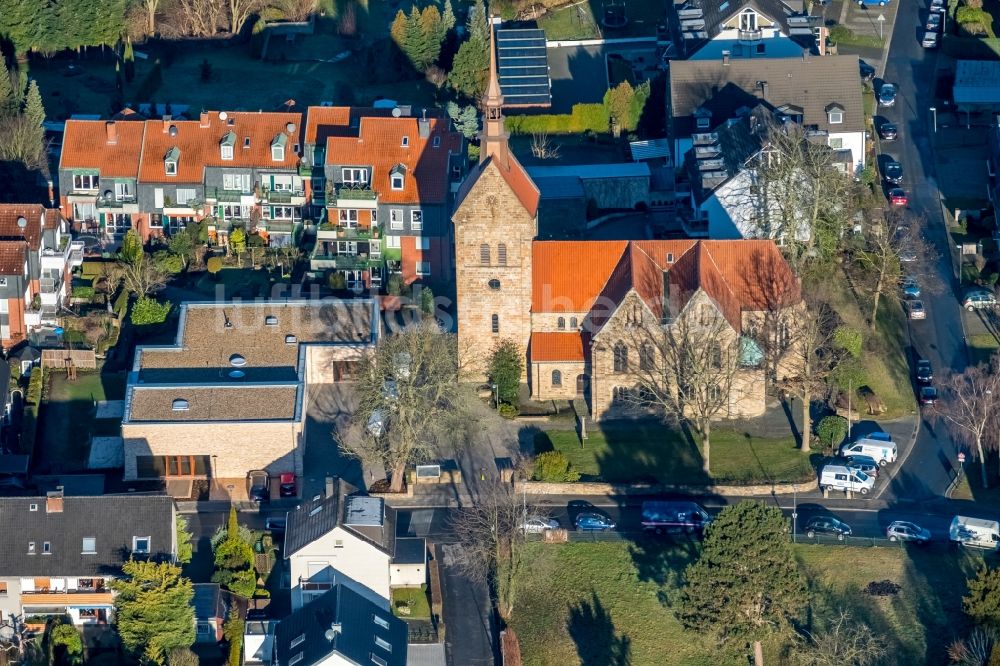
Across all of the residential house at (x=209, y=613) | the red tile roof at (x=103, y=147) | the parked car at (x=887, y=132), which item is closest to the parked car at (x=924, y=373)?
the parked car at (x=887, y=132)

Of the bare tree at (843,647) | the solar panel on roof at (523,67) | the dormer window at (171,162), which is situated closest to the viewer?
the bare tree at (843,647)

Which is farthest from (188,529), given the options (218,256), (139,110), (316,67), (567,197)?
(316,67)

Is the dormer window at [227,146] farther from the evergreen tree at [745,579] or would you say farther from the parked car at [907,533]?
the parked car at [907,533]

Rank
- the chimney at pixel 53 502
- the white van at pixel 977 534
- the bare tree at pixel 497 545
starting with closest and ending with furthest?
the chimney at pixel 53 502
the bare tree at pixel 497 545
the white van at pixel 977 534

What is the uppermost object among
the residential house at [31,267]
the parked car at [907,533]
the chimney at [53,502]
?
the residential house at [31,267]

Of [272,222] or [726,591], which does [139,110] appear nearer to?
[272,222]

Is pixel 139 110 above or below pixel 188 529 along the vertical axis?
above
